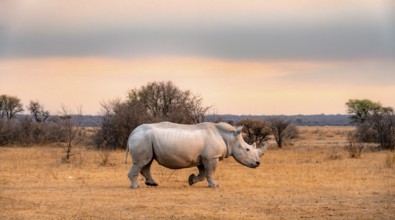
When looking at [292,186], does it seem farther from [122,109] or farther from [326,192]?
[122,109]

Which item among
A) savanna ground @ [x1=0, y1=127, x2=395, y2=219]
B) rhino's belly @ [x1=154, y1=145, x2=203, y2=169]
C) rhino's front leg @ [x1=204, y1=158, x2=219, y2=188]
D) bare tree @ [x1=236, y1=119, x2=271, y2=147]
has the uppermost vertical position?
bare tree @ [x1=236, y1=119, x2=271, y2=147]

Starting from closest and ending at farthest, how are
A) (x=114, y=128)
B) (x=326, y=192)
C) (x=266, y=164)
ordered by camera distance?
(x=326, y=192)
(x=266, y=164)
(x=114, y=128)

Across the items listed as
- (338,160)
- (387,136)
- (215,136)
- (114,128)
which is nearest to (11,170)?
(215,136)

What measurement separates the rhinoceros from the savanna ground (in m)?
0.49

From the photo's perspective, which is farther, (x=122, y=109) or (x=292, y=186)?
(x=122, y=109)

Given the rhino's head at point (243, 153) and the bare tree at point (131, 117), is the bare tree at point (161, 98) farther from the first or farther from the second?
the rhino's head at point (243, 153)

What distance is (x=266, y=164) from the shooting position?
24391 millimetres

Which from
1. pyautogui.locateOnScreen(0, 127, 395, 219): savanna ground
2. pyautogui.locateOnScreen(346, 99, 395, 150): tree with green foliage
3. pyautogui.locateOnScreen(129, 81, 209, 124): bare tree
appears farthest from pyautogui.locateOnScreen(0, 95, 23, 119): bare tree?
pyautogui.locateOnScreen(0, 127, 395, 219): savanna ground

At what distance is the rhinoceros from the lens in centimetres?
1703

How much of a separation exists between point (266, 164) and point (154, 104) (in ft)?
65.6

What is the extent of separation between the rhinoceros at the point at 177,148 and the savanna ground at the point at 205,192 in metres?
0.49

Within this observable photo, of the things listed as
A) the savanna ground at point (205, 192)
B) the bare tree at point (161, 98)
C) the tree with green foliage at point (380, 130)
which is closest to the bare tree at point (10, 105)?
the bare tree at point (161, 98)

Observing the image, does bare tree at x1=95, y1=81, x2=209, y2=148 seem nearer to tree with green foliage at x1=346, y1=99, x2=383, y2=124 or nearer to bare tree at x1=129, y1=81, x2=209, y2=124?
bare tree at x1=129, y1=81, x2=209, y2=124

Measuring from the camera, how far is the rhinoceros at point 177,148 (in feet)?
55.9
